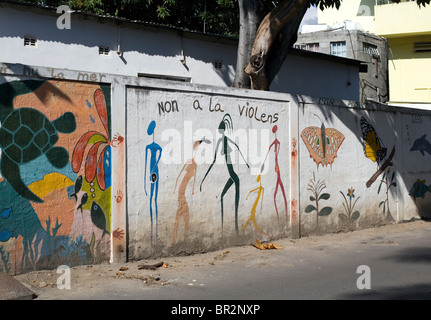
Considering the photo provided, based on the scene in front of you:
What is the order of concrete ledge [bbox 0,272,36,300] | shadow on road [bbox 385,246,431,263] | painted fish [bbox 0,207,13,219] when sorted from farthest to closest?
1. shadow on road [bbox 385,246,431,263]
2. painted fish [bbox 0,207,13,219]
3. concrete ledge [bbox 0,272,36,300]

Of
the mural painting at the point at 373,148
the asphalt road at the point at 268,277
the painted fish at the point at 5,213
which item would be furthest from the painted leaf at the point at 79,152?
the mural painting at the point at 373,148

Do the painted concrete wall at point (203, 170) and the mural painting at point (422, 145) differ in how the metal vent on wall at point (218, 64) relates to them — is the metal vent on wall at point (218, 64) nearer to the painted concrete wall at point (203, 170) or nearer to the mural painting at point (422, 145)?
the painted concrete wall at point (203, 170)

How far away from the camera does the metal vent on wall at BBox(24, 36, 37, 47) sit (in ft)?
34.0

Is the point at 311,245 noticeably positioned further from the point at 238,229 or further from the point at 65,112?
the point at 65,112

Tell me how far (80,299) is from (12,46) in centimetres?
614

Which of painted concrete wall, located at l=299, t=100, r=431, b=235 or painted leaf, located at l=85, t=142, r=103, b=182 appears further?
painted concrete wall, located at l=299, t=100, r=431, b=235

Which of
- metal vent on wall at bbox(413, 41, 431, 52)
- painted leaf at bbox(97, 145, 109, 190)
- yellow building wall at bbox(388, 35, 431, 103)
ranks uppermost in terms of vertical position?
metal vent on wall at bbox(413, 41, 431, 52)

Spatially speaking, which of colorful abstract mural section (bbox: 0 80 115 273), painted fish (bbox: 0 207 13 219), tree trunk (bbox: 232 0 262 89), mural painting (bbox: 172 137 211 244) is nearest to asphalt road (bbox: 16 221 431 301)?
colorful abstract mural section (bbox: 0 80 115 273)

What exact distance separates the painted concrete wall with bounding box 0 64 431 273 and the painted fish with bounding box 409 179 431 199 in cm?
169

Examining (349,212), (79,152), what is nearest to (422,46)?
(349,212)

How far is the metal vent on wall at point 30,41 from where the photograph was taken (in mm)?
10367

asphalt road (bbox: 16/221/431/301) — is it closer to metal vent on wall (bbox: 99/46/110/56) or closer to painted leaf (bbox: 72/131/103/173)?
painted leaf (bbox: 72/131/103/173)

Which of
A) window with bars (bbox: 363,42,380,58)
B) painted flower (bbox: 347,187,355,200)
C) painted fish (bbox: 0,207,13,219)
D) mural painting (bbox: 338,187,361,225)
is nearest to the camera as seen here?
painted fish (bbox: 0,207,13,219)

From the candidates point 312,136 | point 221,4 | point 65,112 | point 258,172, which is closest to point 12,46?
point 65,112
